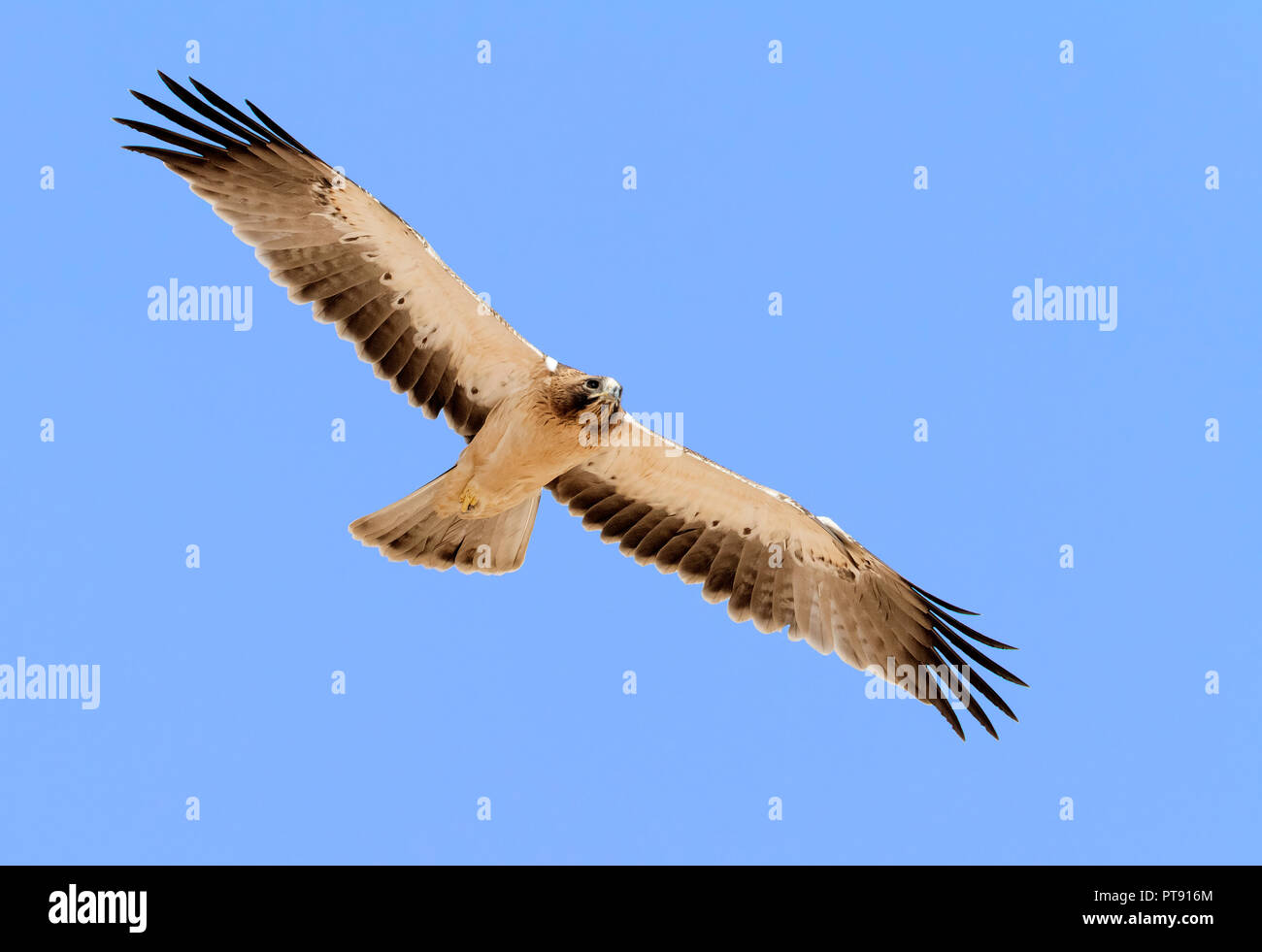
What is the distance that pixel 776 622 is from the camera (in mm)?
10258

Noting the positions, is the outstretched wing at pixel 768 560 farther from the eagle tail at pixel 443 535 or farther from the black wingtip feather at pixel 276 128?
the black wingtip feather at pixel 276 128

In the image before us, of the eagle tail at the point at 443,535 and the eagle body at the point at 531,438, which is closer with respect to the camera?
the eagle body at the point at 531,438

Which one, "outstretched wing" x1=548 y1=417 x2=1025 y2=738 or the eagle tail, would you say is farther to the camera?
"outstretched wing" x1=548 y1=417 x2=1025 y2=738

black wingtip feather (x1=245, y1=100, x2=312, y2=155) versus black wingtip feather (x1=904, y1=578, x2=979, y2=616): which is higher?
black wingtip feather (x1=245, y1=100, x2=312, y2=155)

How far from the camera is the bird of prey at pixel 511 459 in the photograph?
8.98m

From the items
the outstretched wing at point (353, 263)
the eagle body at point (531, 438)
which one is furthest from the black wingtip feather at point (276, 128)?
the eagle body at point (531, 438)

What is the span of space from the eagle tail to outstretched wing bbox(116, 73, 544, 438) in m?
0.65

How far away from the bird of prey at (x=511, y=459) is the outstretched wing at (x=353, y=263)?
0.01m

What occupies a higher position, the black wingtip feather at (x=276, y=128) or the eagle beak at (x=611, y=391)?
the black wingtip feather at (x=276, y=128)

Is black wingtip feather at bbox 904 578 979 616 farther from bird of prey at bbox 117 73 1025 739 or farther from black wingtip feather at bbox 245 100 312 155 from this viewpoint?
black wingtip feather at bbox 245 100 312 155

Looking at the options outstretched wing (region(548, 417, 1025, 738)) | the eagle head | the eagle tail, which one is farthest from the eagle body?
outstretched wing (region(548, 417, 1025, 738))

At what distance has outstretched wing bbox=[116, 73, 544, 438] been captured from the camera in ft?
29.1
